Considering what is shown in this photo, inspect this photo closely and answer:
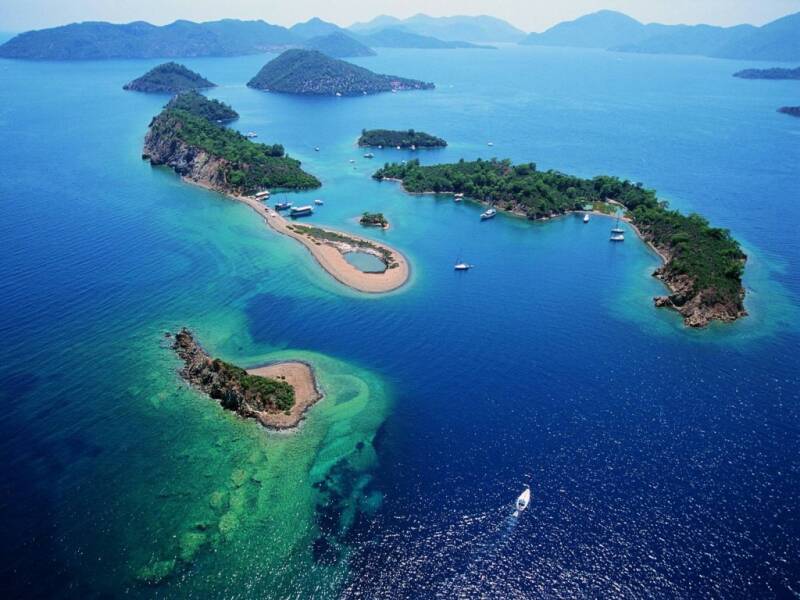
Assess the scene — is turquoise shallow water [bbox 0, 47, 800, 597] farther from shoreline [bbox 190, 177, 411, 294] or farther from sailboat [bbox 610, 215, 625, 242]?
sailboat [bbox 610, 215, 625, 242]

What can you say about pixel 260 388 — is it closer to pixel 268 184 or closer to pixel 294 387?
pixel 294 387

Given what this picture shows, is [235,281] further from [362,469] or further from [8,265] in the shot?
[362,469]

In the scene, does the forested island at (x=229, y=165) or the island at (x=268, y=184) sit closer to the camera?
the island at (x=268, y=184)

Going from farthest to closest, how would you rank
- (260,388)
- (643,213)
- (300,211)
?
(300,211), (643,213), (260,388)

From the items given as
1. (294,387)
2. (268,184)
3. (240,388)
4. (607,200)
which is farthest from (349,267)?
(607,200)

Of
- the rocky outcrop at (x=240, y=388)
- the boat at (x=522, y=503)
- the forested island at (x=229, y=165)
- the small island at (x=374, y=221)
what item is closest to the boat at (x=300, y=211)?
the small island at (x=374, y=221)

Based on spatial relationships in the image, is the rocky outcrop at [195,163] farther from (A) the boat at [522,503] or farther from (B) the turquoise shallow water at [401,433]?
(A) the boat at [522,503]

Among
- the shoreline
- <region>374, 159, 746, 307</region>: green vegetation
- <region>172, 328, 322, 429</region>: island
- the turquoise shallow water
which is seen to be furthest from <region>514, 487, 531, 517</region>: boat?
<region>374, 159, 746, 307</region>: green vegetation
